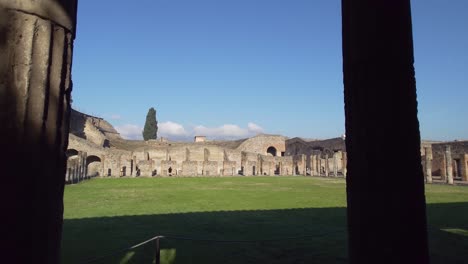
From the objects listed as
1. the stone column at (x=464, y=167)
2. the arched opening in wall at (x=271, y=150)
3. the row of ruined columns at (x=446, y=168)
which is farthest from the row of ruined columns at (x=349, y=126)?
the arched opening in wall at (x=271, y=150)

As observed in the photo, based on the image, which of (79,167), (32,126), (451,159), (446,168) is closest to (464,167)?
(451,159)

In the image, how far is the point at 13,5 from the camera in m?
1.36

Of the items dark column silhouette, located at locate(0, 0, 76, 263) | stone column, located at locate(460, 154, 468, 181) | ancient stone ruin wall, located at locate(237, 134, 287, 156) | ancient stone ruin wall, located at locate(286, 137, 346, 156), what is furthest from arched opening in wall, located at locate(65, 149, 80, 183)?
stone column, located at locate(460, 154, 468, 181)

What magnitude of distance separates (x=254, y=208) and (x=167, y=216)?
111 inches

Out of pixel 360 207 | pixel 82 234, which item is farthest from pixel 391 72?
pixel 82 234

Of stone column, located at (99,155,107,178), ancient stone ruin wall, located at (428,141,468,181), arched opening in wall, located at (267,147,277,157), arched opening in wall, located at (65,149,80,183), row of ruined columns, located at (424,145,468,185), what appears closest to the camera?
arched opening in wall, located at (65,149,80,183)

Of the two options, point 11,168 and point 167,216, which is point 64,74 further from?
point 167,216

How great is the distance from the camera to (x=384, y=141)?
1.70 m

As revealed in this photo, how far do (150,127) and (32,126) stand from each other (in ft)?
164

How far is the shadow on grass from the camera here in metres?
5.04

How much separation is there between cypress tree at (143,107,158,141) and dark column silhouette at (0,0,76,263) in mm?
49586

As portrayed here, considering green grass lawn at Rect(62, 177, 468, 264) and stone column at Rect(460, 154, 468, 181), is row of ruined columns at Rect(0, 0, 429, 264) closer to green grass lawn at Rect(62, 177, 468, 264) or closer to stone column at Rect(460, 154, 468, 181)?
green grass lawn at Rect(62, 177, 468, 264)

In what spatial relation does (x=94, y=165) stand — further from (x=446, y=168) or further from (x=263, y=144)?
(x=446, y=168)

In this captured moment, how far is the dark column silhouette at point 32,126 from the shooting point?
1.26 m
